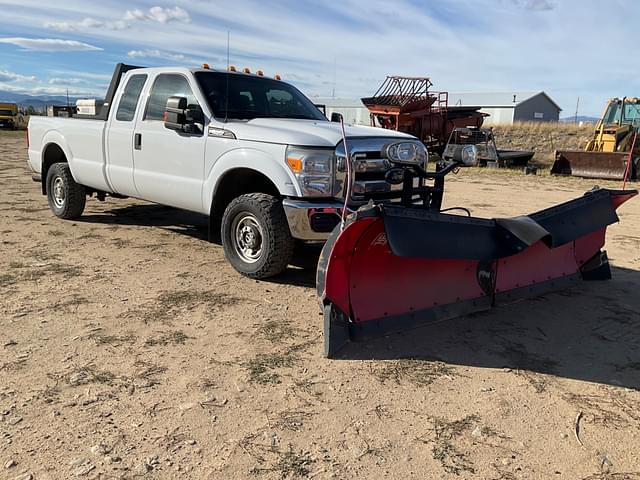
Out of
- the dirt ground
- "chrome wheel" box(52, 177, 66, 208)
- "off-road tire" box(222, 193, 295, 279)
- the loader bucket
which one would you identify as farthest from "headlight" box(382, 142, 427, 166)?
the loader bucket

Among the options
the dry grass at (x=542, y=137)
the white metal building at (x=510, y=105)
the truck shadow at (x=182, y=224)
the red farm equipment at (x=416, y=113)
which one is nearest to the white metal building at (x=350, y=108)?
the white metal building at (x=510, y=105)

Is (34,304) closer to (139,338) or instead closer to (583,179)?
(139,338)

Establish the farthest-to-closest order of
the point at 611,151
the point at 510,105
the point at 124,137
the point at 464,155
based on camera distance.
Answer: the point at 510,105, the point at 611,151, the point at 124,137, the point at 464,155

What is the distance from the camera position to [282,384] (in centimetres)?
334

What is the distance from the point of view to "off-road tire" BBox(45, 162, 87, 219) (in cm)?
752

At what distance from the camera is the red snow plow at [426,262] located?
11.6ft

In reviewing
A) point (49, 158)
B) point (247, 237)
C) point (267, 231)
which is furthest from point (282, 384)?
point (49, 158)

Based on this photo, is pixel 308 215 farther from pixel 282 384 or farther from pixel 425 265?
pixel 282 384

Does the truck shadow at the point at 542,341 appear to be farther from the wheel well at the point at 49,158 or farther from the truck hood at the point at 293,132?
the wheel well at the point at 49,158

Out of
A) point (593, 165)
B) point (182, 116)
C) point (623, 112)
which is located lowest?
point (593, 165)

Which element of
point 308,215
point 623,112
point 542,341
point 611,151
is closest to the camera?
point 542,341

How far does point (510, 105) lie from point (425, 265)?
61072 mm

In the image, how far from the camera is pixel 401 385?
338 cm

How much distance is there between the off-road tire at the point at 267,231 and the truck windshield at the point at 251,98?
1048 mm
